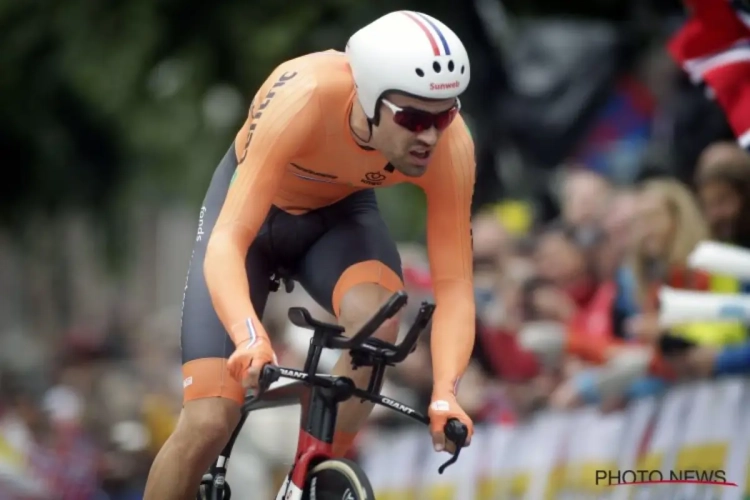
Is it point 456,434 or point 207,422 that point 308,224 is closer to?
point 207,422

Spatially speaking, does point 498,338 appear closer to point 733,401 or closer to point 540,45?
point 733,401

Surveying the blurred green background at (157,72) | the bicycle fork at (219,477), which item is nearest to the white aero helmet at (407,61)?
the bicycle fork at (219,477)

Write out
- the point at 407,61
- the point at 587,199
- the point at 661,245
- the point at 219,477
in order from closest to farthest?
1. the point at 407,61
2. the point at 219,477
3. the point at 661,245
4. the point at 587,199

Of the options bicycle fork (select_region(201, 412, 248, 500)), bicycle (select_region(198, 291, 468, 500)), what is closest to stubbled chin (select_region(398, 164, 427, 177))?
bicycle (select_region(198, 291, 468, 500))

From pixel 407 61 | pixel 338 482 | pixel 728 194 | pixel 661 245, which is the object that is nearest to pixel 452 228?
pixel 407 61

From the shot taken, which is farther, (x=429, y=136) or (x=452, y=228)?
(x=452, y=228)

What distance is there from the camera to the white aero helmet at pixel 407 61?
22.1 feet

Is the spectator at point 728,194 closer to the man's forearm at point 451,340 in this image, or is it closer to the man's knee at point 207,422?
the man's forearm at point 451,340

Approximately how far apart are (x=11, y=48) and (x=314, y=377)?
9126 millimetres

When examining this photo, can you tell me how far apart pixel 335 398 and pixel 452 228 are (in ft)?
3.09

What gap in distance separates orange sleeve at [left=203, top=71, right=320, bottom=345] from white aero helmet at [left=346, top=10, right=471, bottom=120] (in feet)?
0.85

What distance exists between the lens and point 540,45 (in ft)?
43.0

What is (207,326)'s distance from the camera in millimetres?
7285

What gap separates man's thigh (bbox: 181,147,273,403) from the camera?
7.17 meters
